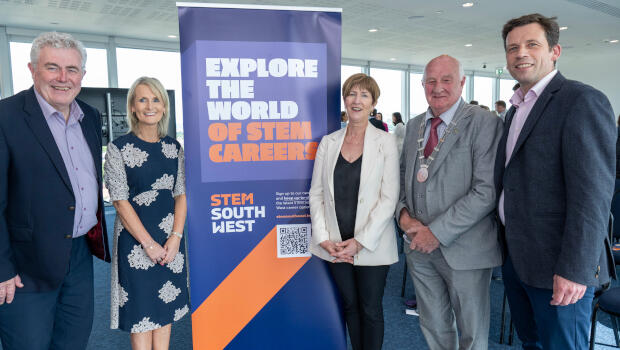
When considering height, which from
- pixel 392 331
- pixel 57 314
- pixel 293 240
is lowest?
pixel 392 331

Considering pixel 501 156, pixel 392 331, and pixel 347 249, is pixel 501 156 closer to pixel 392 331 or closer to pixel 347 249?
pixel 347 249

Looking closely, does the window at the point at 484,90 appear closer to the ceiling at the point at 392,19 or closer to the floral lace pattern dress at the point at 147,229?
the ceiling at the point at 392,19

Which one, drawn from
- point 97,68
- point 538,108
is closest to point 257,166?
point 538,108

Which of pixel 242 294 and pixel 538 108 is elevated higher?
pixel 538 108

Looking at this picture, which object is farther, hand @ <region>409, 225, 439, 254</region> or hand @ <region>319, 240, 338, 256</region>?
hand @ <region>319, 240, 338, 256</region>

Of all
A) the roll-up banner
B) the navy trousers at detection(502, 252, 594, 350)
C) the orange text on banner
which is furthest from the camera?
the orange text on banner

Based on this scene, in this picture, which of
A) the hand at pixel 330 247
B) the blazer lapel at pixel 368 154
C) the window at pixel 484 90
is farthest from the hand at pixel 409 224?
the window at pixel 484 90

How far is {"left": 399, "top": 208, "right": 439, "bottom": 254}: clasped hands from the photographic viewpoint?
183cm

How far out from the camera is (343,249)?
197 centimetres

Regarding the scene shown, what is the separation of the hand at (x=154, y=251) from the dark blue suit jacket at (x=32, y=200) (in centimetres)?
33

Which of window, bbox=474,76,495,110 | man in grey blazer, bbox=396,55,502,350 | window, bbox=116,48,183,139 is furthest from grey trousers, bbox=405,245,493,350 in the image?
window, bbox=474,76,495,110


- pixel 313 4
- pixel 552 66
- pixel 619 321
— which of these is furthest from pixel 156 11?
pixel 619 321

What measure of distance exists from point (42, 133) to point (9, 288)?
0.61m

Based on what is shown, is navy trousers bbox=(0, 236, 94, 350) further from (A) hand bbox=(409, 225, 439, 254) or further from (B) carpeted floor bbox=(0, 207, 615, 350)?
(A) hand bbox=(409, 225, 439, 254)
